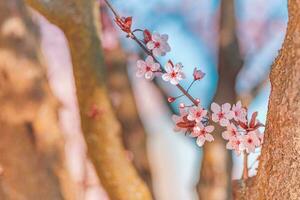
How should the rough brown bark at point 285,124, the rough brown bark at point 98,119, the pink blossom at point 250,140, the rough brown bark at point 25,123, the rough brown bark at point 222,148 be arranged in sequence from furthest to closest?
the rough brown bark at point 222,148 → the rough brown bark at point 25,123 → the rough brown bark at point 98,119 → the pink blossom at point 250,140 → the rough brown bark at point 285,124

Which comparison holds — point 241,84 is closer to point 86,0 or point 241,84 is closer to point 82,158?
point 86,0

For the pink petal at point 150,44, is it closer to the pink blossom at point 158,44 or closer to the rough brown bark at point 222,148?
the pink blossom at point 158,44

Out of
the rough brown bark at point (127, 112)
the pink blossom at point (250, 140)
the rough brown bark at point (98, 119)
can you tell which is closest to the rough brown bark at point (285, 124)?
the pink blossom at point (250, 140)

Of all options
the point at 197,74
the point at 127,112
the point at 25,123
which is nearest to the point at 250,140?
the point at 197,74

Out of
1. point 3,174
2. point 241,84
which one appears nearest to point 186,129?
point 3,174

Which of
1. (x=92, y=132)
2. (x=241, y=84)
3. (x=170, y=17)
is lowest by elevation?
(x=92, y=132)

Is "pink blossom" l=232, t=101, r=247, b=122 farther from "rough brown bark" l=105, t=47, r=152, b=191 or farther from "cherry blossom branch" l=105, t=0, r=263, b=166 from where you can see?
"rough brown bark" l=105, t=47, r=152, b=191

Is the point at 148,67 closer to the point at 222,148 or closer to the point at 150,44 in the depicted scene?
the point at 150,44
